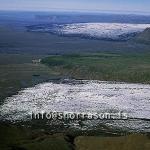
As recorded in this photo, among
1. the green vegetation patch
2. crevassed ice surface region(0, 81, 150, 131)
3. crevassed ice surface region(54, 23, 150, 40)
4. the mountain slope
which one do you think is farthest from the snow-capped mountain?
crevassed ice surface region(0, 81, 150, 131)

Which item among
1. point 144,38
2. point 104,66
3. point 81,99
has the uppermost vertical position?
point 81,99

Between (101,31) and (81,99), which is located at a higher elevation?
(81,99)

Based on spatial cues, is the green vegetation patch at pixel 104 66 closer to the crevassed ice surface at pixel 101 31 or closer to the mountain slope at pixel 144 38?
the mountain slope at pixel 144 38

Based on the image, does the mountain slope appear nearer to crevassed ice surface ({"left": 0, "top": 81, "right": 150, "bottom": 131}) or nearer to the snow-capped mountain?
the snow-capped mountain

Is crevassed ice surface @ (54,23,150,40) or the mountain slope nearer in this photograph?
the mountain slope

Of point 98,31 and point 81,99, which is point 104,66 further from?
point 98,31

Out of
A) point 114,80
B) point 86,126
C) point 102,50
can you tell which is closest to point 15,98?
point 86,126

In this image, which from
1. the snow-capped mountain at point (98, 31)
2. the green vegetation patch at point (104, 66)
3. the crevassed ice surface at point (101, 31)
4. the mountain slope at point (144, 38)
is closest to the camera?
the green vegetation patch at point (104, 66)

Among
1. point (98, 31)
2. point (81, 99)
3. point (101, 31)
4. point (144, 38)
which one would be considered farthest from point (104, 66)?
point (101, 31)

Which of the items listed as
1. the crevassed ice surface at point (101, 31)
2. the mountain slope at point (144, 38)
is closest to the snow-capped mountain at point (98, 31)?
the crevassed ice surface at point (101, 31)
